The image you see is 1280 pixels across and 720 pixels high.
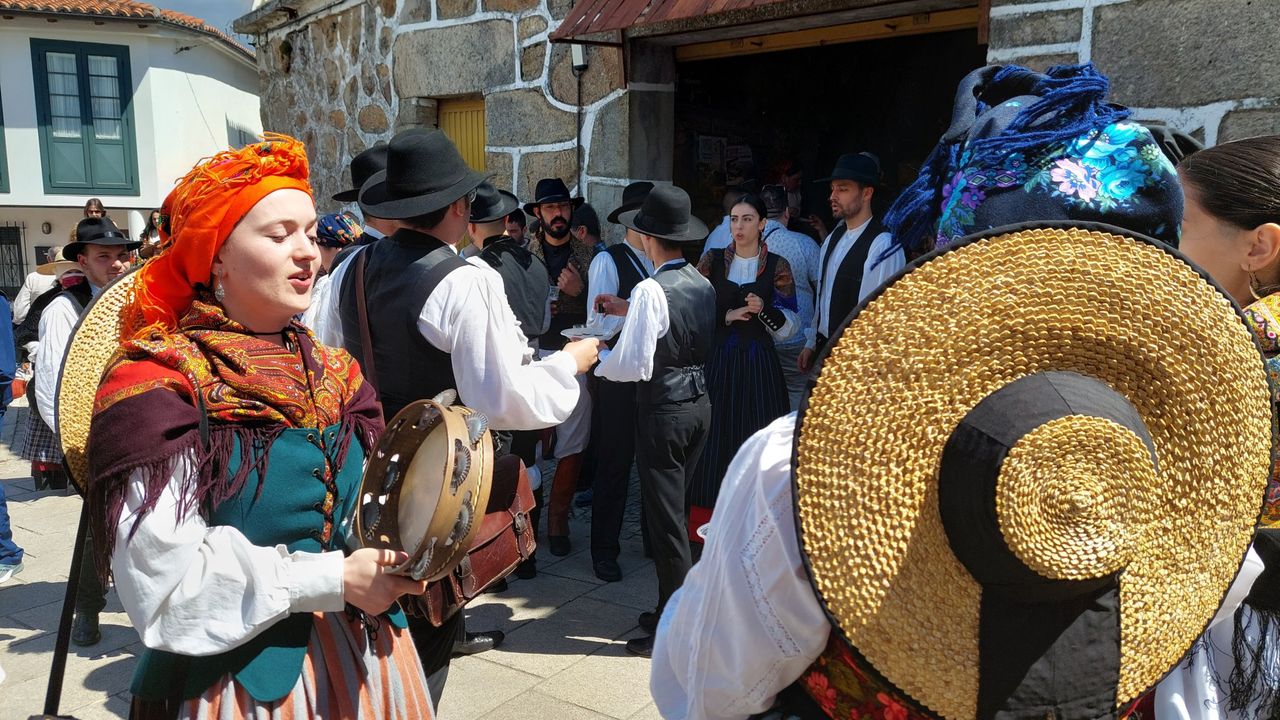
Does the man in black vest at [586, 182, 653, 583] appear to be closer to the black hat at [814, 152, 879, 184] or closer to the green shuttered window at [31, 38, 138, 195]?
the black hat at [814, 152, 879, 184]

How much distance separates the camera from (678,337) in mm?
4016

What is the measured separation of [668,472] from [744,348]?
102cm

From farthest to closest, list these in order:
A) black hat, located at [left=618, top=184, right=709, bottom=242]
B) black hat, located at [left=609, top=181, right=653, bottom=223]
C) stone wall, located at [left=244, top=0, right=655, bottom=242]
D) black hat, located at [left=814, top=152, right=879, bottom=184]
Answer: stone wall, located at [left=244, top=0, right=655, bottom=242]
black hat, located at [left=609, top=181, right=653, bottom=223]
black hat, located at [left=814, top=152, right=879, bottom=184]
black hat, located at [left=618, top=184, right=709, bottom=242]

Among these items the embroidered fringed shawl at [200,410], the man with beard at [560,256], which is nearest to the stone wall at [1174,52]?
the man with beard at [560,256]

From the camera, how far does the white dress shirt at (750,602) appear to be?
3.84ft

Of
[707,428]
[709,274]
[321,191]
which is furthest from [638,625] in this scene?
[321,191]

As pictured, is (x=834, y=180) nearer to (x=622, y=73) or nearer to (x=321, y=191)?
(x=622, y=73)

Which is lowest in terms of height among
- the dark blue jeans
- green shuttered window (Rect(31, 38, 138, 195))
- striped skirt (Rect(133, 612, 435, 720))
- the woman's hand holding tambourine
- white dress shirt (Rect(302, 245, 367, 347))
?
the dark blue jeans

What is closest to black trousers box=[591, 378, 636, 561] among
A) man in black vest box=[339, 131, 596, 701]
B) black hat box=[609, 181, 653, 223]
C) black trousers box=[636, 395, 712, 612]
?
black trousers box=[636, 395, 712, 612]

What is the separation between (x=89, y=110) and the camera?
20594 millimetres

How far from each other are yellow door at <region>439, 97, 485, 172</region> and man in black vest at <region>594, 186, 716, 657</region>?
3211mm

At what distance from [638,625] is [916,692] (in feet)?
10.00

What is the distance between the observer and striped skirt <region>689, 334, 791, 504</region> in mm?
4672

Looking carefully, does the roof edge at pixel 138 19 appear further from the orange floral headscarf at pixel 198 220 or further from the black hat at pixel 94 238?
the orange floral headscarf at pixel 198 220
